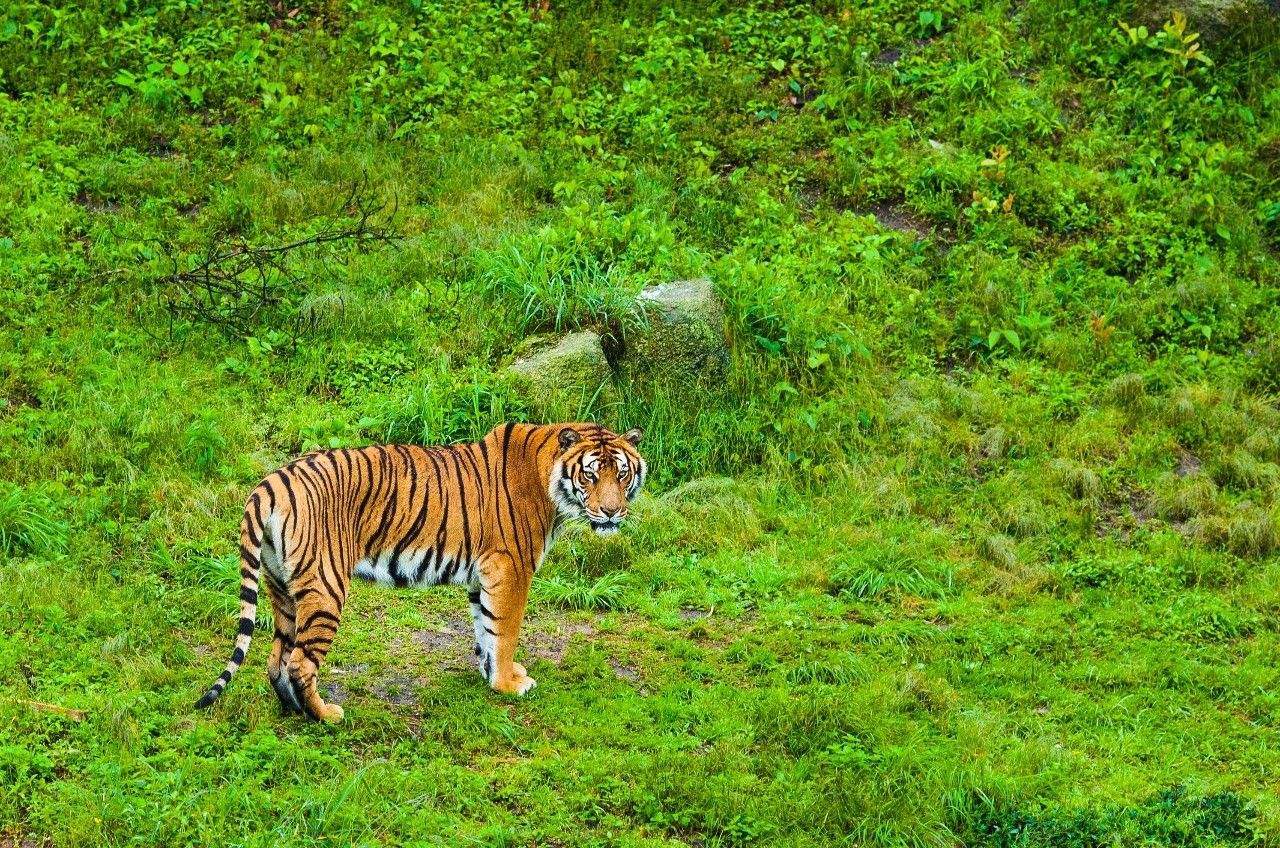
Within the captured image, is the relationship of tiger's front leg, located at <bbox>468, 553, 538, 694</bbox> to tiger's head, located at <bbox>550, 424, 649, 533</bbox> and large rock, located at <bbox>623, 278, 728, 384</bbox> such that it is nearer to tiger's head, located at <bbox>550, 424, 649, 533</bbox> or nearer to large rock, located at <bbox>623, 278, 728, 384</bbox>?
tiger's head, located at <bbox>550, 424, 649, 533</bbox>

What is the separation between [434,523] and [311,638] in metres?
0.91

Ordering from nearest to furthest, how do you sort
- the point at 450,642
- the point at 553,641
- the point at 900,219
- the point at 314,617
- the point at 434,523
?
the point at 314,617, the point at 434,523, the point at 450,642, the point at 553,641, the point at 900,219

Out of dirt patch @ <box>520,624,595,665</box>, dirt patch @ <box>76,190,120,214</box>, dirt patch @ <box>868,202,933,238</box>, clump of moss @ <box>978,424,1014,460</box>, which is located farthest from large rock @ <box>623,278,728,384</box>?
dirt patch @ <box>76,190,120,214</box>

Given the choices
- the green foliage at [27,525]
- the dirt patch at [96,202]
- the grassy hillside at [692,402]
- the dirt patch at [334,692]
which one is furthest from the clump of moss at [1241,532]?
the dirt patch at [96,202]

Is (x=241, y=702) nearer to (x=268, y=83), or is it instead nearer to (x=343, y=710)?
(x=343, y=710)

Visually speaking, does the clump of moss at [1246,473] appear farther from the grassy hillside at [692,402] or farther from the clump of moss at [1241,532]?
the clump of moss at [1241,532]

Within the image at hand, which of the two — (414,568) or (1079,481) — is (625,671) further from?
(1079,481)

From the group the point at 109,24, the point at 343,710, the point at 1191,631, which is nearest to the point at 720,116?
the point at 109,24

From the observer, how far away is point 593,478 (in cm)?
775

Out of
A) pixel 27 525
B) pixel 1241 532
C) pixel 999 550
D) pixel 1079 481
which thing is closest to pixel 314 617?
pixel 27 525

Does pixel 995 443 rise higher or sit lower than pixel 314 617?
lower

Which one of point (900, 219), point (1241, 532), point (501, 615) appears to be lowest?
point (1241, 532)

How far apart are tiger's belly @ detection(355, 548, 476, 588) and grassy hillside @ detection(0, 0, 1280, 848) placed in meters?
0.62

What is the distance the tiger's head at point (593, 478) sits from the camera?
7746 millimetres
